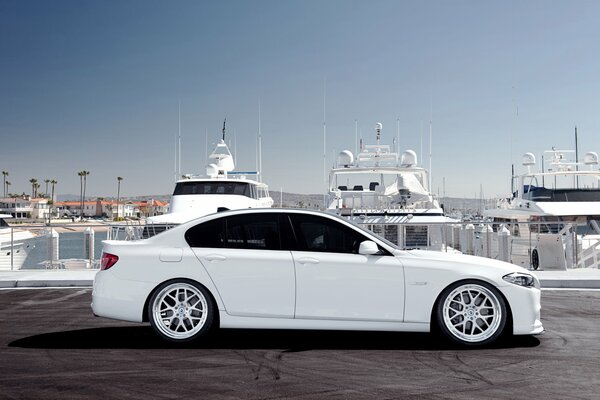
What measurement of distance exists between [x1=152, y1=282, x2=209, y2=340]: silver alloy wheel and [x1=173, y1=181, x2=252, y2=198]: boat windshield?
1780 centimetres

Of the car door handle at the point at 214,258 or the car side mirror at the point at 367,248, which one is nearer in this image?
the car side mirror at the point at 367,248

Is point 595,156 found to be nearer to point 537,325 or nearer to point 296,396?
point 537,325

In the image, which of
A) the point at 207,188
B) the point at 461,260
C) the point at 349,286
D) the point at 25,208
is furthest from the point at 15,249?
the point at 25,208

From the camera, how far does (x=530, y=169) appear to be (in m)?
28.3

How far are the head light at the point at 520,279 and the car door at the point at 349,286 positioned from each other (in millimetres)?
1121

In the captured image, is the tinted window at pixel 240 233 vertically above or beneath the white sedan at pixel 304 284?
above

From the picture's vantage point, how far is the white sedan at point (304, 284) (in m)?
6.17

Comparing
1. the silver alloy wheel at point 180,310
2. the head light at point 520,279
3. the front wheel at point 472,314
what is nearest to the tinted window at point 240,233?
the silver alloy wheel at point 180,310

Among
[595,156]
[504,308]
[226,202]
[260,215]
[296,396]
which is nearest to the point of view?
[296,396]

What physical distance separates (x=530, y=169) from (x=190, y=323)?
2523cm

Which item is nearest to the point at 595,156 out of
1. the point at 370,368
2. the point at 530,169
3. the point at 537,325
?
the point at 530,169

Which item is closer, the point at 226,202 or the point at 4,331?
the point at 4,331

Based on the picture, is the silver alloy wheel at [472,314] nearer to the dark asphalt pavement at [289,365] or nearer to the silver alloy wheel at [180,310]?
the dark asphalt pavement at [289,365]

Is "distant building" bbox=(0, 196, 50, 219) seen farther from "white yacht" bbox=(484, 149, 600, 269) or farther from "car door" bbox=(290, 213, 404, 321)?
"car door" bbox=(290, 213, 404, 321)
